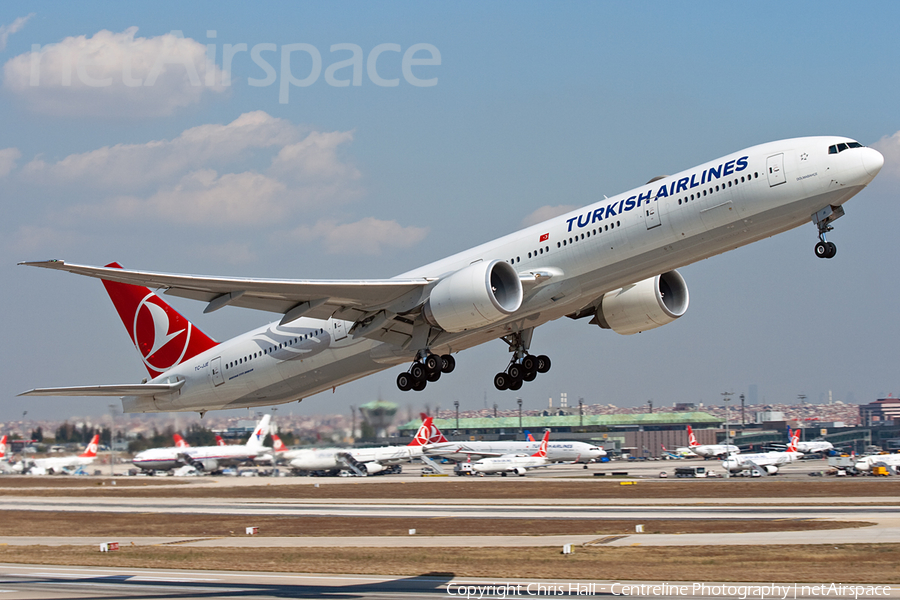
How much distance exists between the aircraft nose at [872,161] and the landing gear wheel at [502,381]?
15010 mm

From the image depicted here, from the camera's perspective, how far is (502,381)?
35.2m

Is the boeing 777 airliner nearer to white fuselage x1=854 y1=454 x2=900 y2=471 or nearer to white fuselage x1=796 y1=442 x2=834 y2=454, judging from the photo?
white fuselage x1=854 y1=454 x2=900 y2=471

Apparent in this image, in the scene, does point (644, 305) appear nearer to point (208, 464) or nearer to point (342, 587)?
point (342, 587)

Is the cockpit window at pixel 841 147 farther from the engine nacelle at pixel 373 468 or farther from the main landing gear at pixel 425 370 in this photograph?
the engine nacelle at pixel 373 468

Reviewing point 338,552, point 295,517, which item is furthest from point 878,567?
point 295,517

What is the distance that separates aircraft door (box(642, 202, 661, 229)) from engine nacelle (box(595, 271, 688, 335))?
574cm

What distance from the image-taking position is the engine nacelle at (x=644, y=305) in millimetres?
33688

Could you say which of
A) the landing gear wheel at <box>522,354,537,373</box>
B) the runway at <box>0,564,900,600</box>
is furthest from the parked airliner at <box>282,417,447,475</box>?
the runway at <box>0,564,900,600</box>

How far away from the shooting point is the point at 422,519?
46.0 m

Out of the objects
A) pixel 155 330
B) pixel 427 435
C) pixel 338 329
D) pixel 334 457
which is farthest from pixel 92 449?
pixel 338 329

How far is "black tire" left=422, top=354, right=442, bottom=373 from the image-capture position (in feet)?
108

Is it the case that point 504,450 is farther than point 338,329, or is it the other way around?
point 504,450

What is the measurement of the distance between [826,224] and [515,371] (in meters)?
12.9

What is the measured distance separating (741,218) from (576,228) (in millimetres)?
5141
